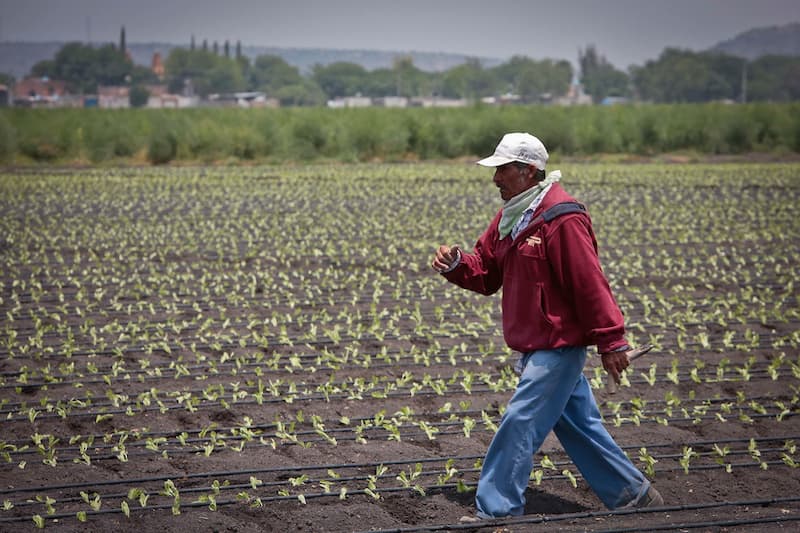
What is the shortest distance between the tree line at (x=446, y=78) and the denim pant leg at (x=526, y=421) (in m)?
123

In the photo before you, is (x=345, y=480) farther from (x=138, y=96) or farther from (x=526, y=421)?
(x=138, y=96)

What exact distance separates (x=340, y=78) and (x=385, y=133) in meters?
142

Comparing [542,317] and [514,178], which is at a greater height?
[514,178]

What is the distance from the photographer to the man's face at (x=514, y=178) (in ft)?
16.8

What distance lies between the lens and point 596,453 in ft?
17.4

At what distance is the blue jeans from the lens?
16.6 feet

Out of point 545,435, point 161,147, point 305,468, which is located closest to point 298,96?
point 161,147

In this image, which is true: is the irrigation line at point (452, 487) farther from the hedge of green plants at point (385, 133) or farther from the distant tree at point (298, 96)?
the distant tree at point (298, 96)

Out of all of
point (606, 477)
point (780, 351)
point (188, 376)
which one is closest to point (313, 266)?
point (188, 376)

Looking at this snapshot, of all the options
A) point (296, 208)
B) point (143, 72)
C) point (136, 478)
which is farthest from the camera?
point (143, 72)

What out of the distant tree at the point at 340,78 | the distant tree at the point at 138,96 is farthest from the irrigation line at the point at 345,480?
the distant tree at the point at 340,78

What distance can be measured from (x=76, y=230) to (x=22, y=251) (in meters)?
2.27

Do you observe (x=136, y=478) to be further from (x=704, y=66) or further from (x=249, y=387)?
(x=704, y=66)

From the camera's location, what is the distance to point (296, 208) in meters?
20.4
